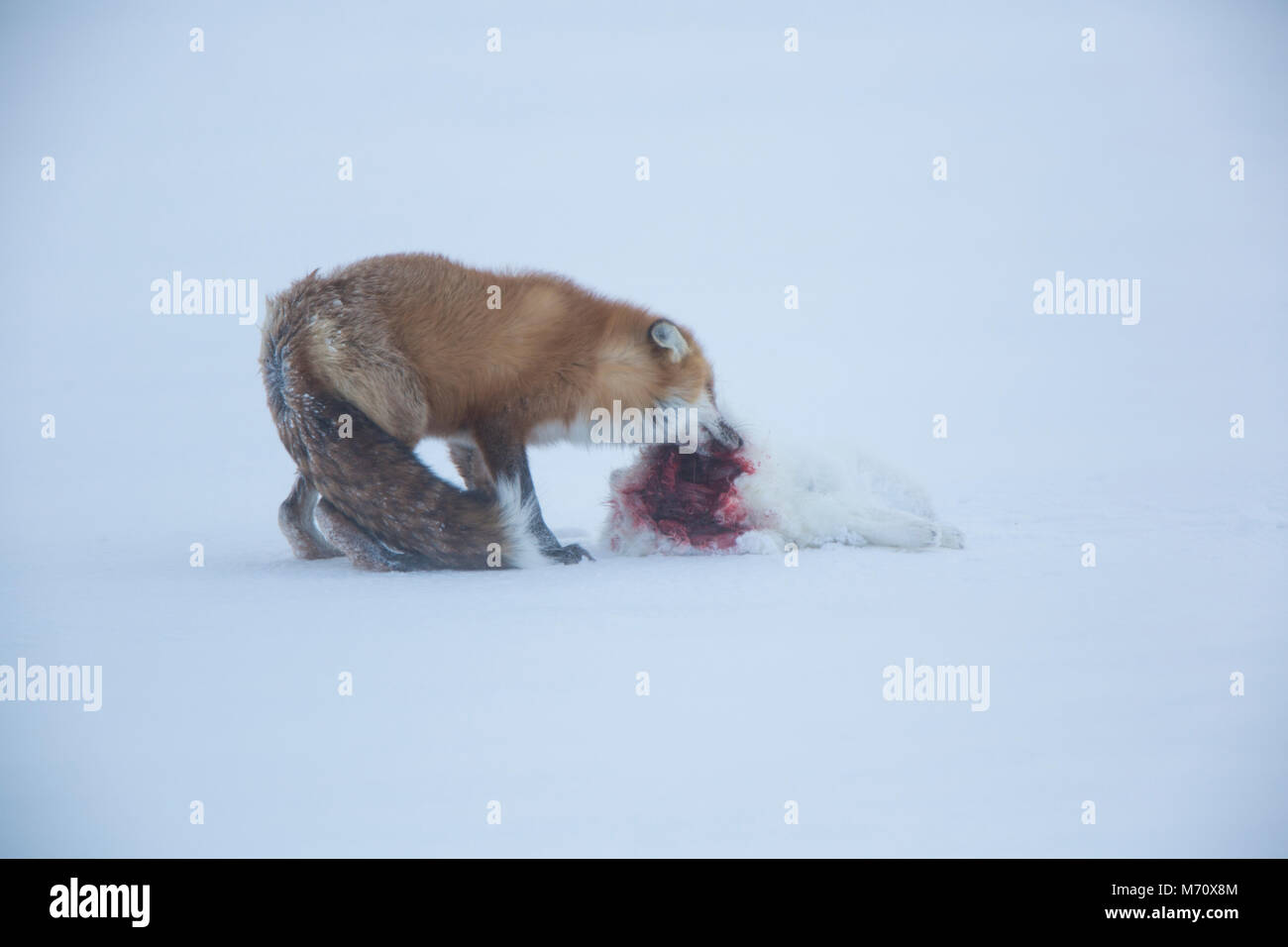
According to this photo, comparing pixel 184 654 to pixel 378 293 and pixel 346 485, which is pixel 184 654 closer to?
pixel 346 485

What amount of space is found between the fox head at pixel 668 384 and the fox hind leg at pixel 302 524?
1.44 metres

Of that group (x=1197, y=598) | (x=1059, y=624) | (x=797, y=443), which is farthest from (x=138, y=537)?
(x=1197, y=598)

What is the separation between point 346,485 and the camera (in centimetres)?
457

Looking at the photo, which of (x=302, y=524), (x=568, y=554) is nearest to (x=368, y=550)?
(x=302, y=524)

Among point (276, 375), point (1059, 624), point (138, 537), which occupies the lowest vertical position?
point (1059, 624)

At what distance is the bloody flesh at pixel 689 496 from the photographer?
5.11 m

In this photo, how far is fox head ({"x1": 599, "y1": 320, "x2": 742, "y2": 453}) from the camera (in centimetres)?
495

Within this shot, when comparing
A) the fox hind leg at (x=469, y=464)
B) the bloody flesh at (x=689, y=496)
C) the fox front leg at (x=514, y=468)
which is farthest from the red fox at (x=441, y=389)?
the fox hind leg at (x=469, y=464)

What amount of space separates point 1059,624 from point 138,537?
4.36 m

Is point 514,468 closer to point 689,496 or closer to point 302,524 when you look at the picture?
point 689,496

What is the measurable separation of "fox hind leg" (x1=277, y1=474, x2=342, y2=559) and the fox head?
1.44 metres

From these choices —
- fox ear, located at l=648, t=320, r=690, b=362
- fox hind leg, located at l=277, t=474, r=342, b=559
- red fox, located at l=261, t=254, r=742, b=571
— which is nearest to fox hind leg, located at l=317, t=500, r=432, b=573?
red fox, located at l=261, t=254, r=742, b=571

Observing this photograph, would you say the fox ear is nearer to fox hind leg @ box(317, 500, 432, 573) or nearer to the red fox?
the red fox

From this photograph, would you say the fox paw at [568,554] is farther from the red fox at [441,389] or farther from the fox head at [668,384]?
the fox head at [668,384]
